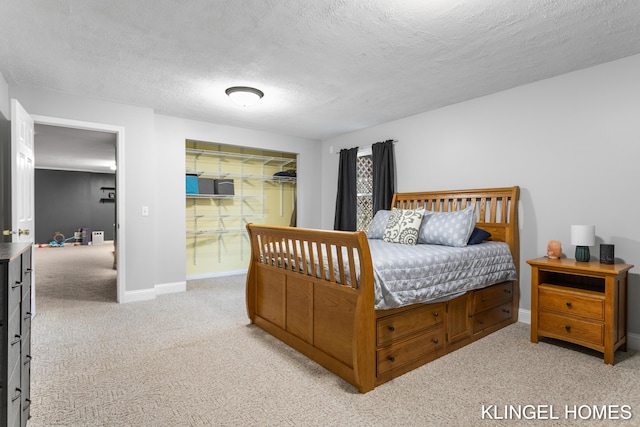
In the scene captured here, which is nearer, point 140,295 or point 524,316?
point 524,316

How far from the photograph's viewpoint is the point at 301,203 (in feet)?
18.6

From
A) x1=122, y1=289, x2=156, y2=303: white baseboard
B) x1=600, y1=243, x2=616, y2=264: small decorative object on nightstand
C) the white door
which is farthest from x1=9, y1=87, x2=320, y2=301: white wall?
x1=600, y1=243, x2=616, y2=264: small decorative object on nightstand

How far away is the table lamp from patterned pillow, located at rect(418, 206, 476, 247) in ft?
2.48

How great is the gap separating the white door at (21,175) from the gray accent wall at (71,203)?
268 inches

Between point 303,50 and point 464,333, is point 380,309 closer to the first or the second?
point 464,333

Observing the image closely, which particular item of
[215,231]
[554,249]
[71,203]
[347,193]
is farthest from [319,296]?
[71,203]

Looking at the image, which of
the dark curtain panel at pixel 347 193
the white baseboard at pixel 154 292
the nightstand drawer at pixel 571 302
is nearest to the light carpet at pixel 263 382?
the nightstand drawer at pixel 571 302

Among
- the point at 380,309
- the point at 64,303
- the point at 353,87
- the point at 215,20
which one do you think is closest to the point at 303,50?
the point at 215,20

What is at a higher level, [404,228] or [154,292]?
[404,228]

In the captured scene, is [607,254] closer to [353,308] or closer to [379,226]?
[379,226]

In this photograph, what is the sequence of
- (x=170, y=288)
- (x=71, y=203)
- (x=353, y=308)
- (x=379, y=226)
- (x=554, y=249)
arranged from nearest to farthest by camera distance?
(x=353, y=308), (x=554, y=249), (x=379, y=226), (x=170, y=288), (x=71, y=203)

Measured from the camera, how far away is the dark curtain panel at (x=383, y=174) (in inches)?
177

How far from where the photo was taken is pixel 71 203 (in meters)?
10.1

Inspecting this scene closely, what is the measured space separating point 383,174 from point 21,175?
12.6 feet
